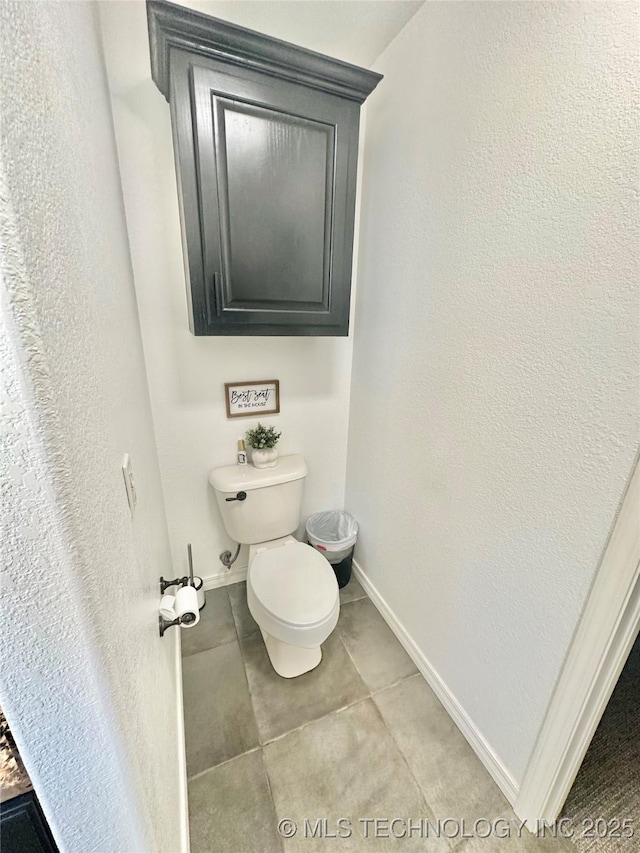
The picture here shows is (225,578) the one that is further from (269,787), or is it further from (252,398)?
(252,398)

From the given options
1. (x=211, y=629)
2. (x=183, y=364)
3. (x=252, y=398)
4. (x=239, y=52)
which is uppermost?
(x=239, y=52)

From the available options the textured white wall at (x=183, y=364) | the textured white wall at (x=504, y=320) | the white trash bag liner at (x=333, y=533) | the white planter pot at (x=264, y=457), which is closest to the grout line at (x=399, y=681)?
the textured white wall at (x=504, y=320)

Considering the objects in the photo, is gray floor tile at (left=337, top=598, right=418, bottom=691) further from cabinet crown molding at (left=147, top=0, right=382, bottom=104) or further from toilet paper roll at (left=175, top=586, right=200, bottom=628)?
cabinet crown molding at (left=147, top=0, right=382, bottom=104)

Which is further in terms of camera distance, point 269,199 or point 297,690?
point 297,690

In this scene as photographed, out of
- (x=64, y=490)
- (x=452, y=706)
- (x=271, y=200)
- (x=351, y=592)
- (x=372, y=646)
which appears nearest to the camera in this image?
(x=64, y=490)

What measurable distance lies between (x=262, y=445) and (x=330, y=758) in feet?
3.75

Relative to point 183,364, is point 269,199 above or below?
above

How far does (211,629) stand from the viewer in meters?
1.58

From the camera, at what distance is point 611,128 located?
673 mm

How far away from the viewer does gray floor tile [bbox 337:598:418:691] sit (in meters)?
1.41

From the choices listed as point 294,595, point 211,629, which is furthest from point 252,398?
point 211,629

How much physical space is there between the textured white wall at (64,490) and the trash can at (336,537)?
1.10 metres

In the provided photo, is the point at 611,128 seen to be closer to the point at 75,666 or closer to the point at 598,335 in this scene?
the point at 598,335

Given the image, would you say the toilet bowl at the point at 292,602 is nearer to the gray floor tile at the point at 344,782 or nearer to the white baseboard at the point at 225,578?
the gray floor tile at the point at 344,782
